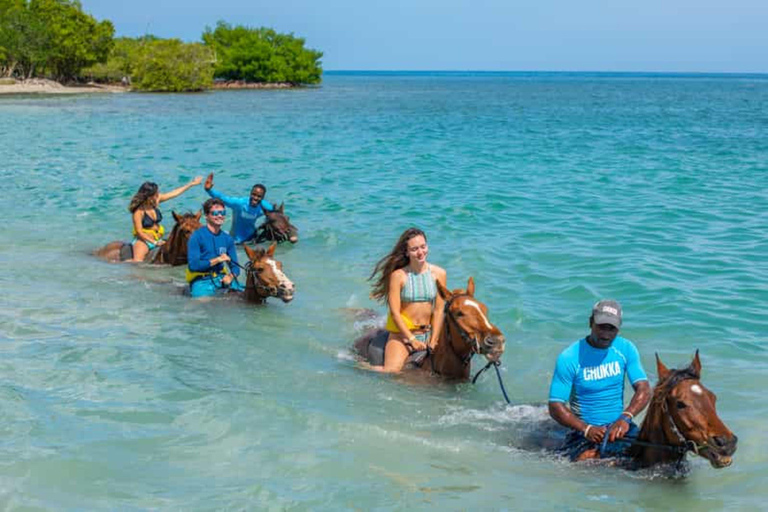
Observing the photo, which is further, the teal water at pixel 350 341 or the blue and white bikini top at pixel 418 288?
the blue and white bikini top at pixel 418 288

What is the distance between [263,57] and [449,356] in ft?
438

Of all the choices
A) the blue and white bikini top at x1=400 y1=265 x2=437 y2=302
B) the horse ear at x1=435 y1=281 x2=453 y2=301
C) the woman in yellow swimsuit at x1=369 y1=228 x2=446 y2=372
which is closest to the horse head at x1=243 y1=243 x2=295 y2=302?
the woman in yellow swimsuit at x1=369 y1=228 x2=446 y2=372

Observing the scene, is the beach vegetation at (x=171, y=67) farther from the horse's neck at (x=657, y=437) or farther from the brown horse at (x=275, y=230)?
the horse's neck at (x=657, y=437)

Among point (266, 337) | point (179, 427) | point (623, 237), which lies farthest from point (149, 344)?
point (623, 237)

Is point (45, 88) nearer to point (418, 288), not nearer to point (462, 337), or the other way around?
point (418, 288)

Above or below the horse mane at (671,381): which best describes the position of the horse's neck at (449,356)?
below

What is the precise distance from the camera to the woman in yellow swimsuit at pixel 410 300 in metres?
9.00

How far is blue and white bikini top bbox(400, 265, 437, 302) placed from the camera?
9133 mm

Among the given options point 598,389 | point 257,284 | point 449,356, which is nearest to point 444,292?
point 449,356

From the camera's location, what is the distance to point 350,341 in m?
11.1

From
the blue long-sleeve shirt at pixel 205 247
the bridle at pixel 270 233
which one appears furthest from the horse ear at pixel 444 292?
the bridle at pixel 270 233

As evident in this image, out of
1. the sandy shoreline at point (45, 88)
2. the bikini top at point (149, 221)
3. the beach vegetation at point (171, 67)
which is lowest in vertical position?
the bikini top at point (149, 221)

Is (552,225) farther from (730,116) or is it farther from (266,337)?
(730,116)

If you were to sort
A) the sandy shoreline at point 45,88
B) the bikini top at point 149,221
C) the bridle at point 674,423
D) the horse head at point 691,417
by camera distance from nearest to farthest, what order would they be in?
the horse head at point 691,417 → the bridle at point 674,423 → the bikini top at point 149,221 → the sandy shoreline at point 45,88
